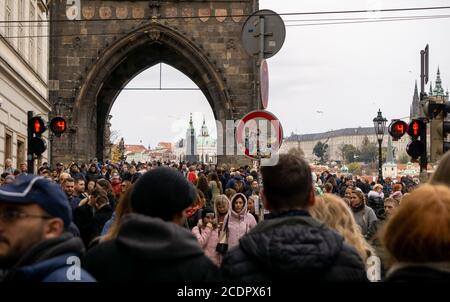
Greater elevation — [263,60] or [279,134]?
[263,60]

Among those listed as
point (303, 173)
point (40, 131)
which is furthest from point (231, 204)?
point (303, 173)

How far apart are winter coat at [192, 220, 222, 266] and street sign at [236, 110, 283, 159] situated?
1129 mm

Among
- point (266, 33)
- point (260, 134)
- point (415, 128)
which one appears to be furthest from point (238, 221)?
point (415, 128)

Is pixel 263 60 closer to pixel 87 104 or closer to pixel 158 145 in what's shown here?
pixel 87 104

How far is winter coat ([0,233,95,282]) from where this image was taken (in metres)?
3.24

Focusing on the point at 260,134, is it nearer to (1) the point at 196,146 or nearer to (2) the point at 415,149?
(2) the point at 415,149

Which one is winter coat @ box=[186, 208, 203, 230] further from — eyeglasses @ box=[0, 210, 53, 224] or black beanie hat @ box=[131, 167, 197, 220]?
eyeglasses @ box=[0, 210, 53, 224]

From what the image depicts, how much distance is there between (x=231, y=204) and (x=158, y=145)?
154512 millimetres

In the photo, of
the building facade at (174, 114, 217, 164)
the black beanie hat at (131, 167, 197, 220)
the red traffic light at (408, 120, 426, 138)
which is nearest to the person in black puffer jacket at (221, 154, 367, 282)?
the black beanie hat at (131, 167, 197, 220)

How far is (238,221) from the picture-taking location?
32.2 feet

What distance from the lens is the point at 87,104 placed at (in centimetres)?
3591

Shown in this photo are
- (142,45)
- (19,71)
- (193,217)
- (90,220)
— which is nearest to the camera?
(90,220)

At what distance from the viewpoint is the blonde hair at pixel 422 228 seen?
10.2 ft

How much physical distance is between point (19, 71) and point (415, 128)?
46.5 ft
